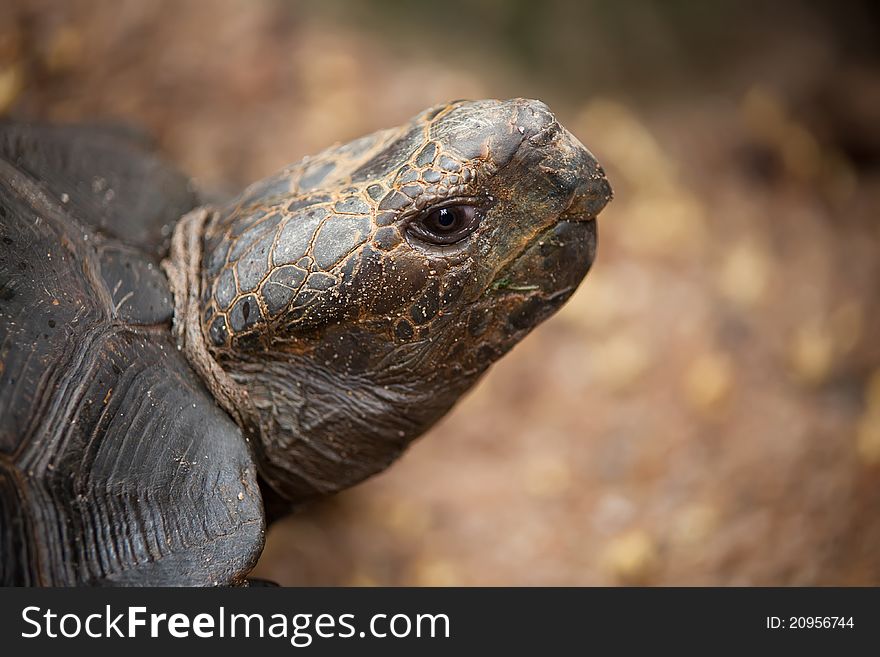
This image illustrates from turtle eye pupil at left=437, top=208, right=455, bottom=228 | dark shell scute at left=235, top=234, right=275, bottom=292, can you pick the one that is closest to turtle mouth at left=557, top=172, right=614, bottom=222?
turtle eye pupil at left=437, top=208, right=455, bottom=228

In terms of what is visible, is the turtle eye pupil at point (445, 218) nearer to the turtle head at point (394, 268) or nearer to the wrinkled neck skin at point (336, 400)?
the turtle head at point (394, 268)

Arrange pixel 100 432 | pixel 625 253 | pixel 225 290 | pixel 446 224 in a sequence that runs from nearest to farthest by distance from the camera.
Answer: pixel 100 432, pixel 446 224, pixel 225 290, pixel 625 253

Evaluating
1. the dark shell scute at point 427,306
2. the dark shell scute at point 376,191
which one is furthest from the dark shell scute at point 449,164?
the dark shell scute at point 427,306

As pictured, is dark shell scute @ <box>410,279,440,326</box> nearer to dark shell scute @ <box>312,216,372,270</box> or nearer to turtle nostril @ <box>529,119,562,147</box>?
A: dark shell scute @ <box>312,216,372,270</box>

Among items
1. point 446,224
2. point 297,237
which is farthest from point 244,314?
point 446,224

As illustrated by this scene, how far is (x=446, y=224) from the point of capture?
6.67 ft

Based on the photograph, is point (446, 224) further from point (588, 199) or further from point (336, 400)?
point (336, 400)

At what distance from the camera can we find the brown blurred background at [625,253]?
329 cm

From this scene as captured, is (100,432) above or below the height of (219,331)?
below

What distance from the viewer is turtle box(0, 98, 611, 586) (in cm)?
189

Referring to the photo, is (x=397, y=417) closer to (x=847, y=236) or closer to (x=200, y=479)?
(x=200, y=479)

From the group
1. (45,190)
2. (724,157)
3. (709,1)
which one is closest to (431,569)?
(45,190)

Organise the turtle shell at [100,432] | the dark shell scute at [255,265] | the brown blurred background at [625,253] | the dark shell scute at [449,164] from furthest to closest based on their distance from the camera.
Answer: the brown blurred background at [625,253], the dark shell scute at [255,265], the dark shell scute at [449,164], the turtle shell at [100,432]

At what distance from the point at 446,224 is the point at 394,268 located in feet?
0.54
